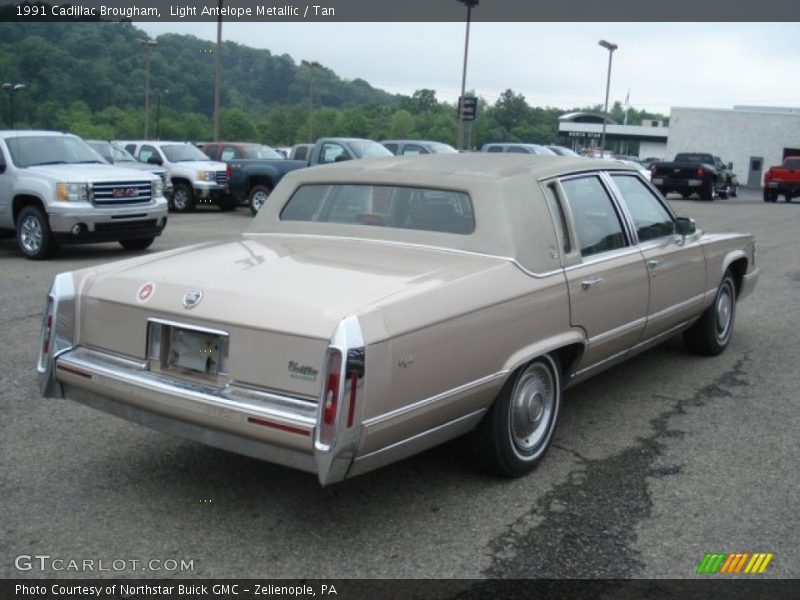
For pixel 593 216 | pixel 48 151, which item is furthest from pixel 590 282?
pixel 48 151

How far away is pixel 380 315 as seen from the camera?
3375 millimetres

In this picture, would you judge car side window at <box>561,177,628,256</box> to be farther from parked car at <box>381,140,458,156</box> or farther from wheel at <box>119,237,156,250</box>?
parked car at <box>381,140,458,156</box>

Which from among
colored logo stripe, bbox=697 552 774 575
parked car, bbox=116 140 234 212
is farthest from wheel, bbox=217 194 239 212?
colored logo stripe, bbox=697 552 774 575

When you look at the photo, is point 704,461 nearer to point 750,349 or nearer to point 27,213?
point 750,349

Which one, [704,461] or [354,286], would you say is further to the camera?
[704,461]

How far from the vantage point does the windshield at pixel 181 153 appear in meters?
21.0

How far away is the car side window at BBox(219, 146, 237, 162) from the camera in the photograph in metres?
21.7

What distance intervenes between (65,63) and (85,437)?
52.1 metres

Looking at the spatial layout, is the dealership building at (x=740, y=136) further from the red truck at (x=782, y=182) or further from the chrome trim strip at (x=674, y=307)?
the chrome trim strip at (x=674, y=307)

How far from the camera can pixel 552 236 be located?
4535mm

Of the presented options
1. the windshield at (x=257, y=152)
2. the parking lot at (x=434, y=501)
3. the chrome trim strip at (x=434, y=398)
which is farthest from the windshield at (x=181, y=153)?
the chrome trim strip at (x=434, y=398)

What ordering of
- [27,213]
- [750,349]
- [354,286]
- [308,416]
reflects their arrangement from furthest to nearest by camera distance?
[27,213]
[750,349]
[354,286]
[308,416]

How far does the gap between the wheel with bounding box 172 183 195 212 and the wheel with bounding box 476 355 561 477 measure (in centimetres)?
1725

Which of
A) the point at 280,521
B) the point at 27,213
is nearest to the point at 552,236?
the point at 280,521
